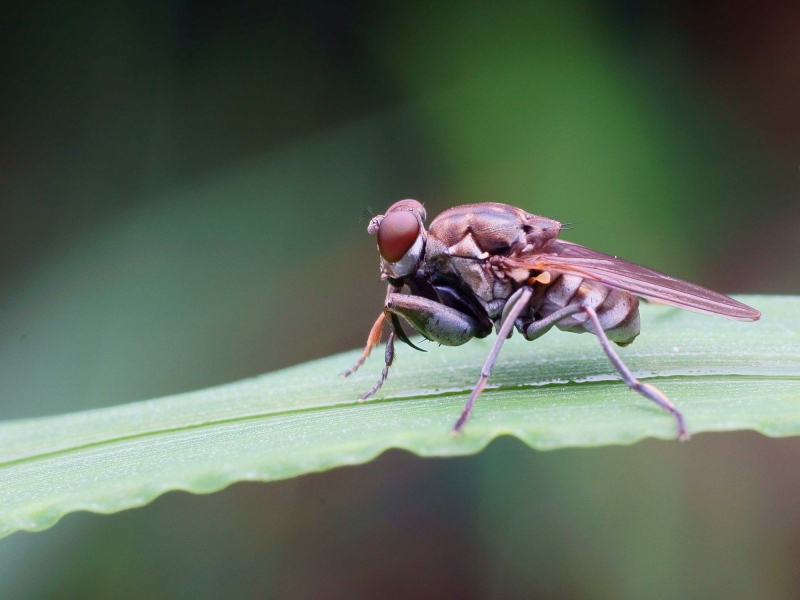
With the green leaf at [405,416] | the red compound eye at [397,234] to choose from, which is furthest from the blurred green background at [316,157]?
the red compound eye at [397,234]

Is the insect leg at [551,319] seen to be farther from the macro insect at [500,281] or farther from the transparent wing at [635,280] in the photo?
the transparent wing at [635,280]

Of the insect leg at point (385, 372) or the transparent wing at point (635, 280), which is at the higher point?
the transparent wing at point (635, 280)

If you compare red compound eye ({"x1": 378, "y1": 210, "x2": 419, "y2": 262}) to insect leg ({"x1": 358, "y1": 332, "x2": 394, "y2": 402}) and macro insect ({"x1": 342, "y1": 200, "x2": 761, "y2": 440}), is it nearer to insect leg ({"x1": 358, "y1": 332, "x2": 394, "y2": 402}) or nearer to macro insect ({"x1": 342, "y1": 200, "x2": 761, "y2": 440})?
macro insect ({"x1": 342, "y1": 200, "x2": 761, "y2": 440})

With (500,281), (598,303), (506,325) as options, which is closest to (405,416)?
(506,325)

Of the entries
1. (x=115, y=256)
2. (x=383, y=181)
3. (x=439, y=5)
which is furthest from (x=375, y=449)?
(x=439, y=5)

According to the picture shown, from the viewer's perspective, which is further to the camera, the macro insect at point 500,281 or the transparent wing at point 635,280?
the macro insect at point 500,281

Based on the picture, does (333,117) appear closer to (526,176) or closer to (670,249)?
(526,176)

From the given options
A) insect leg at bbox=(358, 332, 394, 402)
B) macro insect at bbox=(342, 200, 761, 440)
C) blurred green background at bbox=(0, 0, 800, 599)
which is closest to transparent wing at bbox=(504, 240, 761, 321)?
macro insect at bbox=(342, 200, 761, 440)
